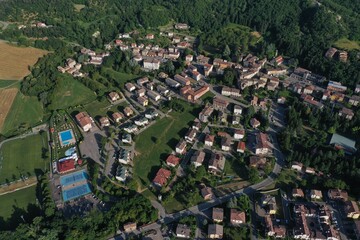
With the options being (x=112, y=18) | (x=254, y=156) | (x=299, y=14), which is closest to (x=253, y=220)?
(x=254, y=156)

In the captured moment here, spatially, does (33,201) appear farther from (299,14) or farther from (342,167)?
(299,14)

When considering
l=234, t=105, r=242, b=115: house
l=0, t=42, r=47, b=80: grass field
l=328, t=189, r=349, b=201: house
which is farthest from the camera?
l=0, t=42, r=47, b=80: grass field

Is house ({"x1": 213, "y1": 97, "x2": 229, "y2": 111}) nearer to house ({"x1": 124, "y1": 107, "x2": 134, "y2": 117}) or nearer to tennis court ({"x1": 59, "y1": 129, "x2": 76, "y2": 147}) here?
house ({"x1": 124, "y1": 107, "x2": 134, "y2": 117})

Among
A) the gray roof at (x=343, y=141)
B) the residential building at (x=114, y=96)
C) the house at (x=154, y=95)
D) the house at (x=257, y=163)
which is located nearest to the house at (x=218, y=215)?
the house at (x=257, y=163)

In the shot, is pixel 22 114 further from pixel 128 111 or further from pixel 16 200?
pixel 16 200

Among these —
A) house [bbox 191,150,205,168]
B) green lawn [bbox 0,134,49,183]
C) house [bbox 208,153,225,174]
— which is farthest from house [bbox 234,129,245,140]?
green lawn [bbox 0,134,49,183]

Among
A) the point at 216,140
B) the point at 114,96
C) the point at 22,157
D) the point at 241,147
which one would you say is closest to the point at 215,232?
the point at 241,147
